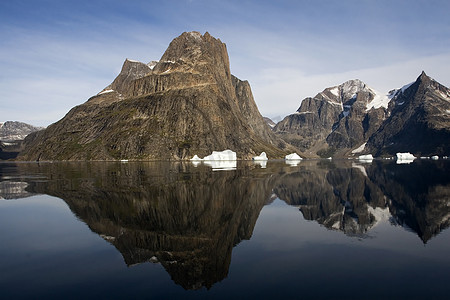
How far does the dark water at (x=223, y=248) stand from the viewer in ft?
60.5

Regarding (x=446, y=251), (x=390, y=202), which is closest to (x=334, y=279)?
(x=446, y=251)

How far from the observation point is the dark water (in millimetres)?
18453

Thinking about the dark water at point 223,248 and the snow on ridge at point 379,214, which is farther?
the snow on ridge at point 379,214

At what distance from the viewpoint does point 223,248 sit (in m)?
26.5

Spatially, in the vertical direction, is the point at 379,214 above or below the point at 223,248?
above

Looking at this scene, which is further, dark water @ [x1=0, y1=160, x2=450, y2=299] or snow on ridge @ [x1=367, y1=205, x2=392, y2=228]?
snow on ridge @ [x1=367, y1=205, x2=392, y2=228]

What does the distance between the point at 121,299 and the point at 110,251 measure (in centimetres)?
936

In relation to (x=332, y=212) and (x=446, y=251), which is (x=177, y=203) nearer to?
(x=332, y=212)

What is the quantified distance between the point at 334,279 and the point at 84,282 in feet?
51.4

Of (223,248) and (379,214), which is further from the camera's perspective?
(379,214)

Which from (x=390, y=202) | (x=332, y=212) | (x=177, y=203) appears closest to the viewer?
(x=332, y=212)

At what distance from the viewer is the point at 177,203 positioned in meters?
44.0

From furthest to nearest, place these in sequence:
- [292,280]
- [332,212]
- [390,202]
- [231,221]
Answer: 1. [390,202]
2. [332,212]
3. [231,221]
4. [292,280]

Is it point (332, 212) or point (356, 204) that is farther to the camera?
point (356, 204)
